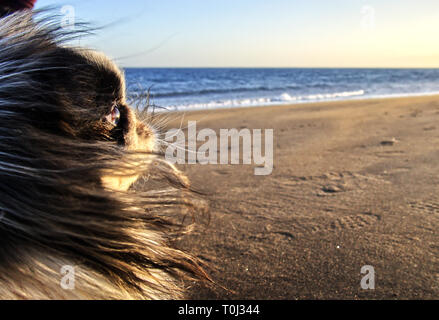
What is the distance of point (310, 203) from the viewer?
2.94 metres

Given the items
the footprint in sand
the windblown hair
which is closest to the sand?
the footprint in sand

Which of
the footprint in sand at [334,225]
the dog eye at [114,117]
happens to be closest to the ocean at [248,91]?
the dog eye at [114,117]

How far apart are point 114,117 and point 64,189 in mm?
355

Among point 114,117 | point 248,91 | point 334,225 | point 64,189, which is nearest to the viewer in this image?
point 64,189

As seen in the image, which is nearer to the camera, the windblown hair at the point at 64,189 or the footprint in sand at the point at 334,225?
the windblown hair at the point at 64,189

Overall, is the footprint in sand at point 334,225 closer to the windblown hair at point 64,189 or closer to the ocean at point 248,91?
the ocean at point 248,91

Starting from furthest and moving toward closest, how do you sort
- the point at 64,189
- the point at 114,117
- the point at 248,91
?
the point at 248,91 → the point at 114,117 → the point at 64,189

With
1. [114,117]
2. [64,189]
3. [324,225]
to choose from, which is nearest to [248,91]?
[324,225]

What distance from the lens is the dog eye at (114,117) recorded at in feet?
3.19

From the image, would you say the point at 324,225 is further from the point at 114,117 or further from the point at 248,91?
the point at 248,91

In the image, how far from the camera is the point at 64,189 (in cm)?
71

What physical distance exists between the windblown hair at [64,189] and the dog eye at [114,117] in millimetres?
31
